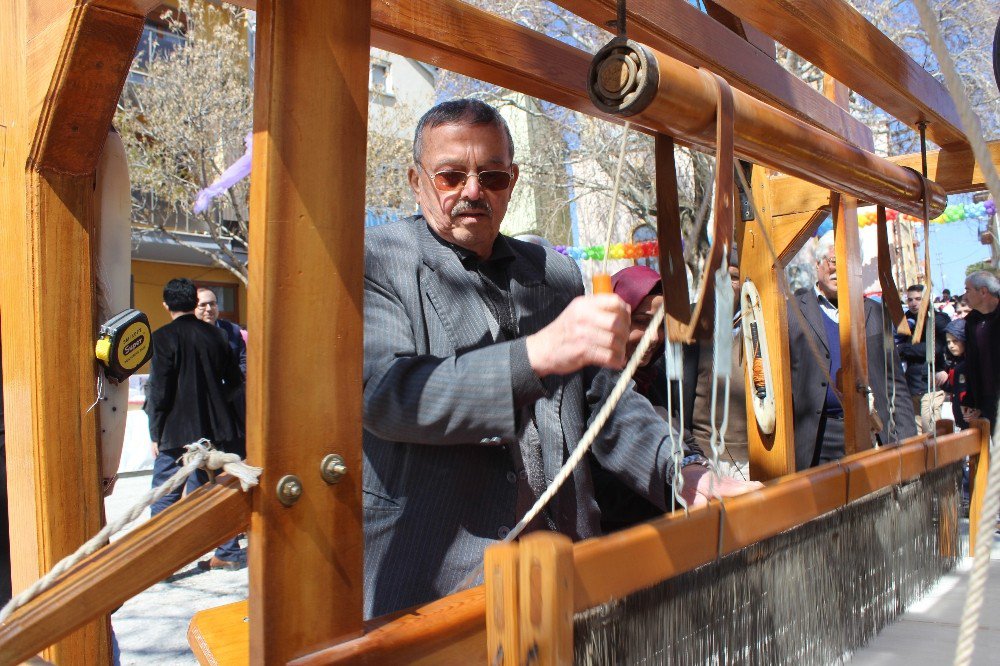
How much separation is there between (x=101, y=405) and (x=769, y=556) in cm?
118

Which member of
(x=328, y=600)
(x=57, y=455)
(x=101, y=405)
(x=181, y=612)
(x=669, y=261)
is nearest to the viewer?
(x=328, y=600)

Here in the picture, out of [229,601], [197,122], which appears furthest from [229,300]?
[229,601]

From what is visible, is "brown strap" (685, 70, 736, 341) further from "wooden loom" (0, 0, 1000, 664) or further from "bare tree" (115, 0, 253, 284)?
"bare tree" (115, 0, 253, 284)

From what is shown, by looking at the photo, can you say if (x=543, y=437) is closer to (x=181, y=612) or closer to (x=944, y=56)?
(x=944, y=56)

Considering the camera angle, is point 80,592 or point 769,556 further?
point 769,556

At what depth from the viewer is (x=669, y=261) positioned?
3.44 feet

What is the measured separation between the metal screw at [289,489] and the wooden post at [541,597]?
26 cm

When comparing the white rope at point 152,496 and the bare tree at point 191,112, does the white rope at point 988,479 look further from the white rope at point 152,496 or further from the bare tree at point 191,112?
the bare tree at point 191,112

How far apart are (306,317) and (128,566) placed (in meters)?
0.32

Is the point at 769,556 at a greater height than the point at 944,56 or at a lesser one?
lesser

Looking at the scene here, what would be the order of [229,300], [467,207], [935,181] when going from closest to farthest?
1. [467,207]
2. [935,181]
3. [229,300]

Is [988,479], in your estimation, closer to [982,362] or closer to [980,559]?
[980,559]

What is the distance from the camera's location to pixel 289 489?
88 centimetres

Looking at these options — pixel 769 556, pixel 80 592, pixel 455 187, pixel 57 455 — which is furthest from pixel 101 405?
pixel 769 556
